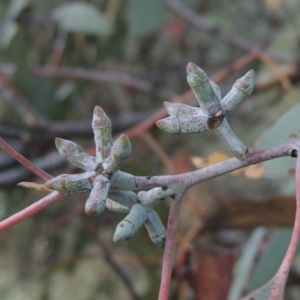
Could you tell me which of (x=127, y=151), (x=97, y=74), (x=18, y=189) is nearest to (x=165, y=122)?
(x=127, y=151)

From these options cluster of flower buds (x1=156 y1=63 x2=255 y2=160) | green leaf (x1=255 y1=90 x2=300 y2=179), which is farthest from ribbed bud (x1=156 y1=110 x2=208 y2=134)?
green leaf (x1=255 y1=90 x2=300 y2=179)

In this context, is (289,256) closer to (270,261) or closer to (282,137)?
(282,137)

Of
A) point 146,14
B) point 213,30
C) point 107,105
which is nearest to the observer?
point 146,14

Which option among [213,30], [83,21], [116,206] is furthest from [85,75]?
[116,206]

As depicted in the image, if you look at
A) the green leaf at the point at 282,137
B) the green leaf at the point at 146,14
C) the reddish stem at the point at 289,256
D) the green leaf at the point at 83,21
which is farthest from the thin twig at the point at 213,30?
the reddish stem at the point at 289,256

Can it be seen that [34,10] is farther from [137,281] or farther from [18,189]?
[137,281]

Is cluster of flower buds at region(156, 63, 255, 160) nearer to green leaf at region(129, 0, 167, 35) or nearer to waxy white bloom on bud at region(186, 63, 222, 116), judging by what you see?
waxy white bloom on bud at region(186, 63, 222, 116)

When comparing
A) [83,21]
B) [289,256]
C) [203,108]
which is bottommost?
[289,256]
